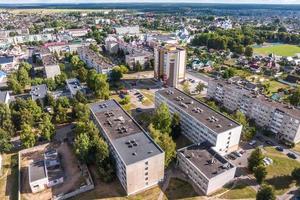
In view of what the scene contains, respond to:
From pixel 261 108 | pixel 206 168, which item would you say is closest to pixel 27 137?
pixel 206 168

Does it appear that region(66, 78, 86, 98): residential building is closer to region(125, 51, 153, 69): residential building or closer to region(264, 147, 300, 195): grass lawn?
region(125, 51, 153, 69): residential building

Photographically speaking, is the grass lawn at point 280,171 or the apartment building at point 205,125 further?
the apartment building at point 205,125

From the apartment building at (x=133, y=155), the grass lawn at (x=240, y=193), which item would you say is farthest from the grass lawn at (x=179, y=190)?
the grass lawn at (x=240, y=193)

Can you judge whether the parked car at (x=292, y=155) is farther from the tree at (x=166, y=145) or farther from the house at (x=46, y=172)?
the house at (x=46, y=172)

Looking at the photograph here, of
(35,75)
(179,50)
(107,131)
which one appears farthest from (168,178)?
A: (35,75)

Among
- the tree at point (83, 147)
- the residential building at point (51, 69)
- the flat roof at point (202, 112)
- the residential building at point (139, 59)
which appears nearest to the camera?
the tree at point (83, 147)

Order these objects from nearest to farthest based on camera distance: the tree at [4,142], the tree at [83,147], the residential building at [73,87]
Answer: the tree at [83,147] → the tree at [4,142] → the residential building at [73,87]
